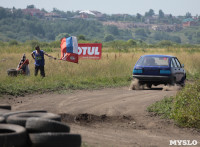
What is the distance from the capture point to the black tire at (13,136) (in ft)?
19.8

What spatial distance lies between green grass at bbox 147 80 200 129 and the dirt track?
264 millimetres

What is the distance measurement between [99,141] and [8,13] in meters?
197

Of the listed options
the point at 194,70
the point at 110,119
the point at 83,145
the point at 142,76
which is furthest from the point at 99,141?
the point at 194,70

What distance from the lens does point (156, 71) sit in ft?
56.1

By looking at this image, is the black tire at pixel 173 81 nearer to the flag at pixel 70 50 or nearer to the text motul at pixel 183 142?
the flag at pixel 70 50

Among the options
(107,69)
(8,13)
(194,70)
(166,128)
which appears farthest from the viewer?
(8,13)

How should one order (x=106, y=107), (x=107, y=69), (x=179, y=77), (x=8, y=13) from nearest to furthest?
(x=106, y=107), (x=179, y=77), (x=107, y=69), (x=8, y=13)

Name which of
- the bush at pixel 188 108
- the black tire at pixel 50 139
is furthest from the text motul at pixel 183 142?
the black tire at pixel 50 139

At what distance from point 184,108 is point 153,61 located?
6.48 m

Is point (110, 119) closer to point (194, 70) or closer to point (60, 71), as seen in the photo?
point (60, 71)

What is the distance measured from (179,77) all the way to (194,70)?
981 cm

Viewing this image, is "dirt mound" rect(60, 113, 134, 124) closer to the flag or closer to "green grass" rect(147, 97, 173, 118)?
"green grass" rect(147, 97, 173, 118)

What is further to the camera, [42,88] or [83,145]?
[42,88]

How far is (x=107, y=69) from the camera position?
23844 mm
